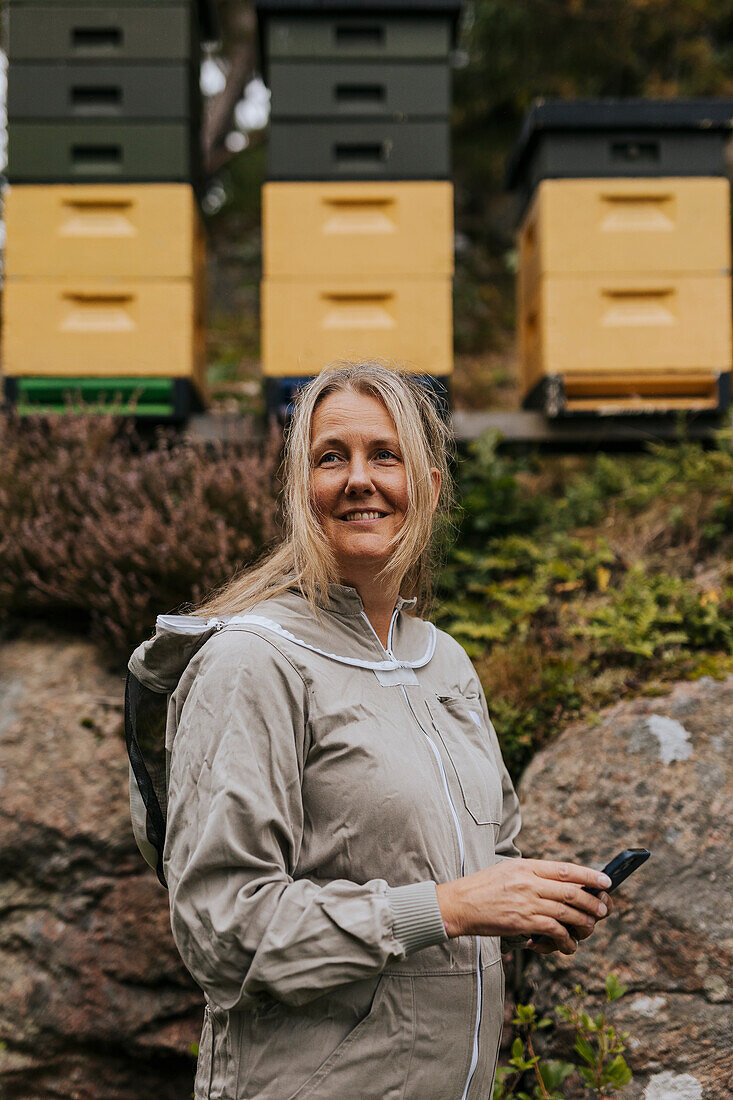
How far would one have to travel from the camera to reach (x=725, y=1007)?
269 cm

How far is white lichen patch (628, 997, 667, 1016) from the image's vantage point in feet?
8.99

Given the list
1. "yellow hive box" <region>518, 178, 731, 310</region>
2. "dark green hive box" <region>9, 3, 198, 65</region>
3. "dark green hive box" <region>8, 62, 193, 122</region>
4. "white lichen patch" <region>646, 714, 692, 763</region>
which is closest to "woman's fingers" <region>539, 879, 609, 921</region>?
"white lichen patch" <region>646, 714, 692, 763</region>

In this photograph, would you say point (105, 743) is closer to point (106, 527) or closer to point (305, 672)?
point (106, 527)

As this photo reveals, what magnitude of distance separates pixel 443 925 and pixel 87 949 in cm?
241

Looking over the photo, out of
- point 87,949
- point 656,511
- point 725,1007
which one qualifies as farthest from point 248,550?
point 725,1007

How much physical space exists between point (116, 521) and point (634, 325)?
2.91 metres

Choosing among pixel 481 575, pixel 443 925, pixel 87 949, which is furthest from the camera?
pixel 481 575

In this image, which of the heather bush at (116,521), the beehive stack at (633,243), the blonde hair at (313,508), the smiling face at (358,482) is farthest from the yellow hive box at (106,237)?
the smiling face at (358,482)

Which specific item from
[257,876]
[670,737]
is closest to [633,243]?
[670,737]

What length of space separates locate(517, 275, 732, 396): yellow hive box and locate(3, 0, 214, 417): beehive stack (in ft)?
6.60

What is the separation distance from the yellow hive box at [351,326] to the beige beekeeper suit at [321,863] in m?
2.92

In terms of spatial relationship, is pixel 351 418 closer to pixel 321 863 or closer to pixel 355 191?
pixel 321 863

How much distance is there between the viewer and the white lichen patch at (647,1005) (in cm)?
274

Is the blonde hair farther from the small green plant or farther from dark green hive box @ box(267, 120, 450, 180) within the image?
dark green hive box @ box(267, 120, 450, 180)
